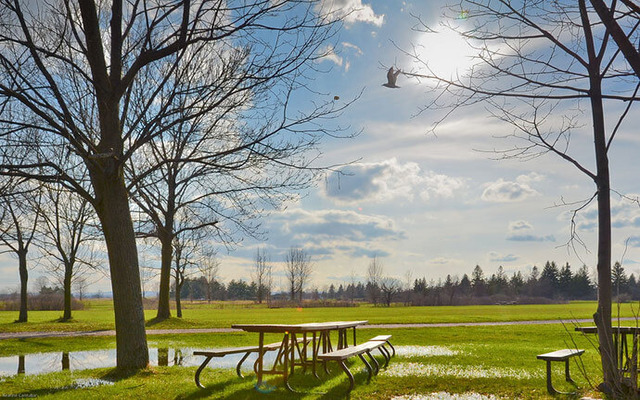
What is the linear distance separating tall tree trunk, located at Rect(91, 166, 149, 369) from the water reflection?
2256mm

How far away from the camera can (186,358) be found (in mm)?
14508

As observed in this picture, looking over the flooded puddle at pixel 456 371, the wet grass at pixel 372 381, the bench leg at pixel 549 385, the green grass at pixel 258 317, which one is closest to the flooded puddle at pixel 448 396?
the wet grass at pixel 372 381

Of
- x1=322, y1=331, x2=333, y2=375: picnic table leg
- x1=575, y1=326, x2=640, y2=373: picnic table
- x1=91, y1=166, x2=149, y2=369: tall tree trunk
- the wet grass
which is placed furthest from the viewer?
x1=91, y1=166, x2=149, y2=369: tall tree trunk

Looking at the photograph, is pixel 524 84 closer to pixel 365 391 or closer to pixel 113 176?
pixel 365 391

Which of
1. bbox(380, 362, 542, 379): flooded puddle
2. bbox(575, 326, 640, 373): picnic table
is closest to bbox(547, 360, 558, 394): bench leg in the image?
bbox(575, 326, 640, 373): picnic table

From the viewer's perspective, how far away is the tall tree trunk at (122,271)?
10.8 metres

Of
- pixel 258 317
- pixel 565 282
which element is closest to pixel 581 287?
pixel 565 282

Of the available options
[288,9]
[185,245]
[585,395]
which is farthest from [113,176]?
[185,245]

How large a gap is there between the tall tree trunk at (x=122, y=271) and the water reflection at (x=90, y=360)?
88.8 inches

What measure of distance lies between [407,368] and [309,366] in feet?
6.75

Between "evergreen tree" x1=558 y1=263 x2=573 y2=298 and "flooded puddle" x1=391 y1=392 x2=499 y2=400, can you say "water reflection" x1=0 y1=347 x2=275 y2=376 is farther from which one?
"evergreen tree" x1=558 y1=263 x2=573 y2=298

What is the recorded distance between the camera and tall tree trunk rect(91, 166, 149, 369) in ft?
35.4

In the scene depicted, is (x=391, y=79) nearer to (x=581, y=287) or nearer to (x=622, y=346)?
(x=622, y=346)

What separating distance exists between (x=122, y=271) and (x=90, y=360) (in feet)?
17.3
